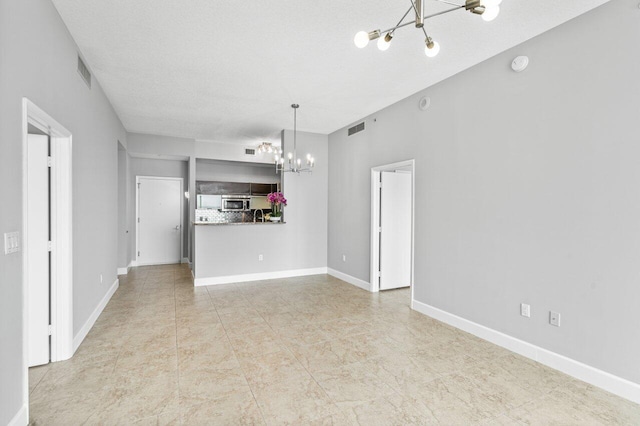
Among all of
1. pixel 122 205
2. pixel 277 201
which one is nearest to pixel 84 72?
pixel 277 201

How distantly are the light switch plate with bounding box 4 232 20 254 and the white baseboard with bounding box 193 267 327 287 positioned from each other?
386 cm

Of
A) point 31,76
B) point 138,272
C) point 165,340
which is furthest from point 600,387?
point 138,272

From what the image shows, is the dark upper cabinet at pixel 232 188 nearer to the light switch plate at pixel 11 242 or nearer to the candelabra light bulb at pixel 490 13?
the light switch plate at pixel 11 242

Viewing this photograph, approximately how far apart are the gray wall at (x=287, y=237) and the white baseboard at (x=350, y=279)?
32cm

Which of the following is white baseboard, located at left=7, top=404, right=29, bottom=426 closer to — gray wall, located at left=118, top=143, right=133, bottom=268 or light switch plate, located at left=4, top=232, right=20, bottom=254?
light switch plate, located at left=4, top=232, right=20, bottom=254

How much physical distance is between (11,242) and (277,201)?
426 cm

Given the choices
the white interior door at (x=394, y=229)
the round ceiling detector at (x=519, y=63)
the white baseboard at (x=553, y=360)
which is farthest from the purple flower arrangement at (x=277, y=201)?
the round ceiling detector at (x=519, y=63)

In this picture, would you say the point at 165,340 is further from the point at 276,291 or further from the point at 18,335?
the point at 276,291

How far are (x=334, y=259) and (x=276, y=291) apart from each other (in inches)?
62.2

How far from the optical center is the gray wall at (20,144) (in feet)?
5.98

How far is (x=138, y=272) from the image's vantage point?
22.3ft

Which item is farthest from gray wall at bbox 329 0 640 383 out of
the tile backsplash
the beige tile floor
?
the tile backsplash

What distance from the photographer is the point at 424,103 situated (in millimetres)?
4188

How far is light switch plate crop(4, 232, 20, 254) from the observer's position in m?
1.84
